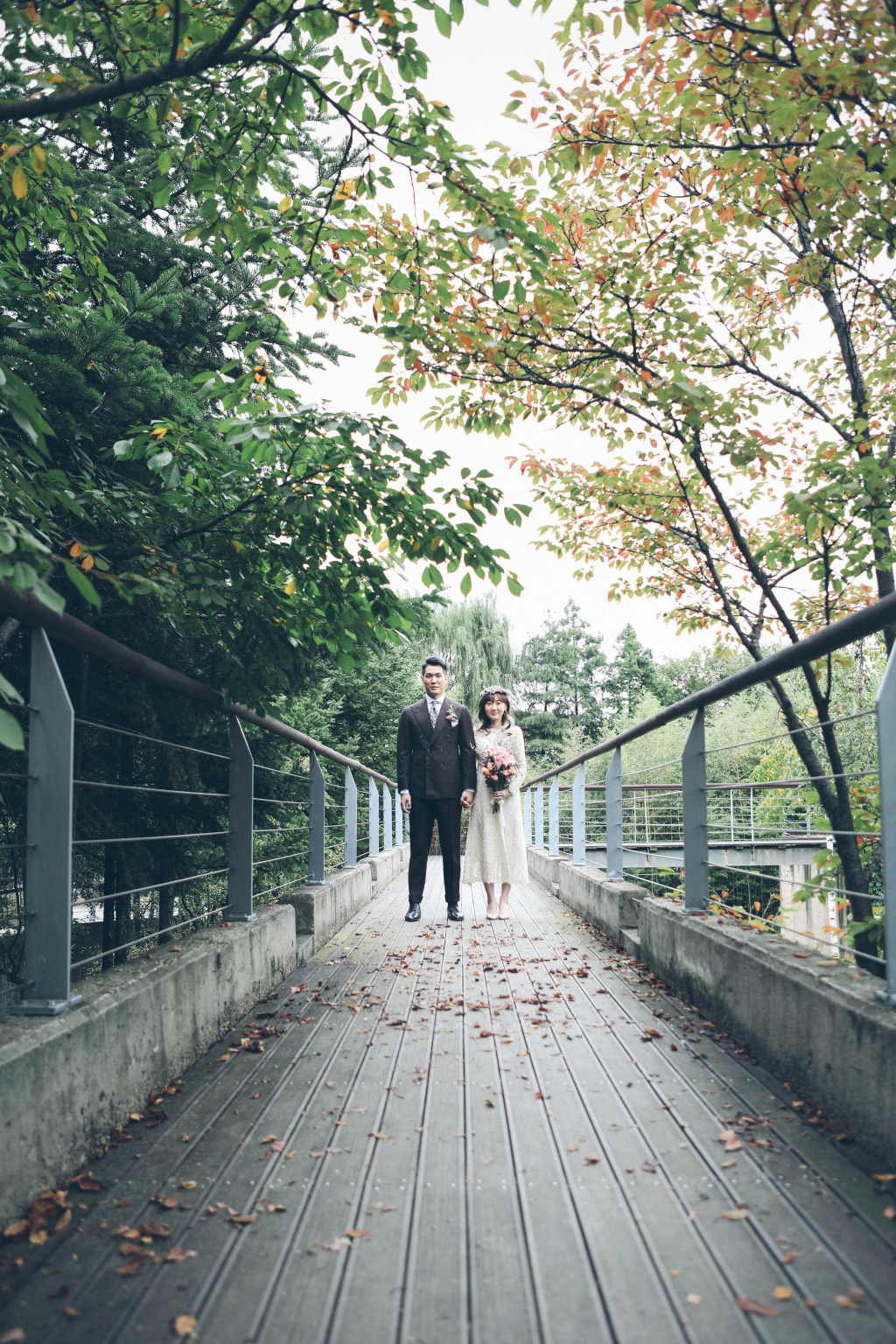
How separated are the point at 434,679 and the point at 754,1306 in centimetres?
500

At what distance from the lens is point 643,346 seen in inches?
207

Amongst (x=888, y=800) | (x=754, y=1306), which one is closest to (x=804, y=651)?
(x=888, y=800)

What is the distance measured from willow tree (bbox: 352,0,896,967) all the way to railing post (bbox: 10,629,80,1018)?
2.00 metres

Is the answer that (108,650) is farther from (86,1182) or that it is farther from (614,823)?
(614,823)

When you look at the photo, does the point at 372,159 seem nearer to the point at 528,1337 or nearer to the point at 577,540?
the point at 528,1337

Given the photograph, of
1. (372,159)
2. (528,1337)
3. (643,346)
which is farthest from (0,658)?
(528,1337)

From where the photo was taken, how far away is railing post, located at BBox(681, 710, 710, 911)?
12.3 feet

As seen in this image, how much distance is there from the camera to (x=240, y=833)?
3.89 metres

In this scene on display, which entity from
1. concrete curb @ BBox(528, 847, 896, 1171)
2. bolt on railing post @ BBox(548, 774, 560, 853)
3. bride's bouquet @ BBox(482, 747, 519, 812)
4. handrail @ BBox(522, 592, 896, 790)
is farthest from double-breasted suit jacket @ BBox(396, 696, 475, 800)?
bolt on railing post @ BBox(548, 774, 560, 853)

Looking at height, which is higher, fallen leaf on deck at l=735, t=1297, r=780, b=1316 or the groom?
the groom

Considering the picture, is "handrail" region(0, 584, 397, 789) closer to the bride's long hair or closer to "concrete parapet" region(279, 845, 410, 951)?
"concrete parapet" region(279, 845, 410, 951)

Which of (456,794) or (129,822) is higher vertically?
(456,794)

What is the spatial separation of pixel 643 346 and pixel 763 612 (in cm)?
247

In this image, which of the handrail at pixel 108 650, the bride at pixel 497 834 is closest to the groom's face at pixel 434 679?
the bride at pixel 497 834
